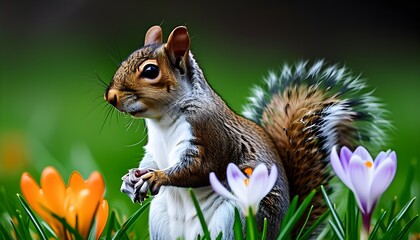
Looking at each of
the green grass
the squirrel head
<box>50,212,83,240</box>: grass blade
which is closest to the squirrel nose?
A: the squirrel head

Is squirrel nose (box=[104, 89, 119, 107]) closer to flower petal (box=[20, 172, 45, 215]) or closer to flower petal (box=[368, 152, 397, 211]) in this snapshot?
flower petal (box=[20, 172, 45, 215])

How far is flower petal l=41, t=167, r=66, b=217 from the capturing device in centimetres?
123

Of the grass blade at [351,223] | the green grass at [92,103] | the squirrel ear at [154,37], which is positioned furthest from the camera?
the green grass at [92,103]

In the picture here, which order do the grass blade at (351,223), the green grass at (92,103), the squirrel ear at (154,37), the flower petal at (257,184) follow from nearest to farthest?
1. the flower petal at (257,184)
2. the grass blade at (351,223)
3. the squirrel ear at (154,37)
4. the green grass at (92,103)

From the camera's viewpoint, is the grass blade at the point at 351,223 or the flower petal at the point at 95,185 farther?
the grass blade at the point at 351,223

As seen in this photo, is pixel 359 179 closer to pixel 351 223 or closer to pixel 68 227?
pixel 351 223

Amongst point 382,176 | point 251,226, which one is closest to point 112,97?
point 251,226

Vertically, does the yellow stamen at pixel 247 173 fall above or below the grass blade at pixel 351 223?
above

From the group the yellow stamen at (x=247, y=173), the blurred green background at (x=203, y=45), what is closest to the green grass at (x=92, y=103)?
the blurred green background at (x=203, y=45)

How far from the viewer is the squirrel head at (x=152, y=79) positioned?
4.51 ft

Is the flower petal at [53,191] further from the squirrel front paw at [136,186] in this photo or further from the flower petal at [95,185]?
the squirrel front paw at [136,186]

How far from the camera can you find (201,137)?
1427mm

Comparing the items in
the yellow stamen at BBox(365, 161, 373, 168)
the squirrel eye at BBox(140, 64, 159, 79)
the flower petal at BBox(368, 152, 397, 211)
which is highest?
the squirrel eye at BBox(140, 64, 159, 79)

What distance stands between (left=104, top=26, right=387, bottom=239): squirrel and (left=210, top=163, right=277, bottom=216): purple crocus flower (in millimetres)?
156
